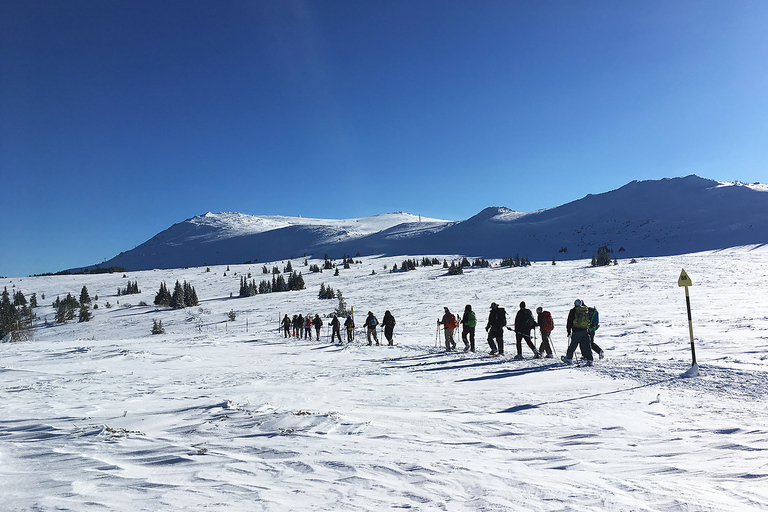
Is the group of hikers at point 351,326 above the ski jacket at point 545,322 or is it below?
below

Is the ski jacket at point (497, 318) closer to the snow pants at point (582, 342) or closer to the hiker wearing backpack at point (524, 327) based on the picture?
the hiker wearing backpack at point (524, 327)

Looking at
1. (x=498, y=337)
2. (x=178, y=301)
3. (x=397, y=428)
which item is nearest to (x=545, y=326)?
(x=498, y=337)

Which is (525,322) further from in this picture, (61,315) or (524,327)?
(61,315)

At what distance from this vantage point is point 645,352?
37.3ft

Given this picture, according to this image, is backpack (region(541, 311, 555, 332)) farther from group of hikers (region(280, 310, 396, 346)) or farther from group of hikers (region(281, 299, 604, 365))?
group of hikers (region(280, 310, 396, 346))

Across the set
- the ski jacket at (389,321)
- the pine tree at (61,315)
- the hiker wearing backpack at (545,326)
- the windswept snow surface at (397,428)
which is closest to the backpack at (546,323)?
the hiker wearing backpack at (545,326)

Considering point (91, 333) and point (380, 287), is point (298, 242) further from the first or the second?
point (91, 333)

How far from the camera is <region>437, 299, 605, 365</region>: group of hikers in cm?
1043

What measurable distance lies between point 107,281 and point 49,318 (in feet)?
60.3

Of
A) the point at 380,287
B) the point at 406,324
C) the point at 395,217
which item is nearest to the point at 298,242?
the point at 395,217

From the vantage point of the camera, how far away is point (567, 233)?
7488 centimetres

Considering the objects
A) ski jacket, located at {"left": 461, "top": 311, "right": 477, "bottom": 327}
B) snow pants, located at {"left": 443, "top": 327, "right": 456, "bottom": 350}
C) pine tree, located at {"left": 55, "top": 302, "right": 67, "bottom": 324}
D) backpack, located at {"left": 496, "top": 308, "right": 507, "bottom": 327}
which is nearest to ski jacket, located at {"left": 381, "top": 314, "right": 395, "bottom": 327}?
snow pants, located at {"left": 443, "top": 327, "right": 456, "bottom": 350}

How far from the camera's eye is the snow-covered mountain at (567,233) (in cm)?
5928

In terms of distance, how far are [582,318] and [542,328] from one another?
169 cm
